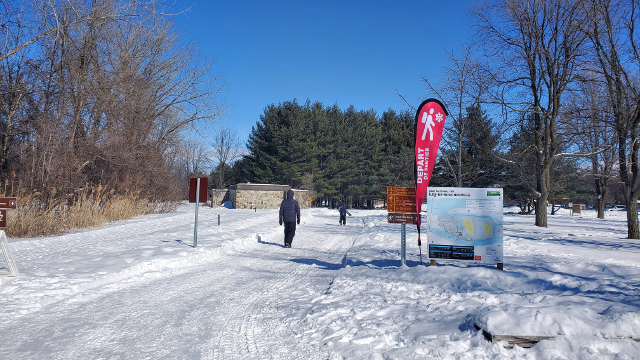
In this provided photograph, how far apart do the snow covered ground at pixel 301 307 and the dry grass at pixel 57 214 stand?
2175mm

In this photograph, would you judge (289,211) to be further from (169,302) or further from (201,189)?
(169,302)

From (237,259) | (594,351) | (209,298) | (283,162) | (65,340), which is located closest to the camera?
(594,351)

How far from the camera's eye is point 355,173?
5375cm

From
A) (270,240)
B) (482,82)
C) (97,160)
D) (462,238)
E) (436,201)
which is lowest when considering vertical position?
(270,240)

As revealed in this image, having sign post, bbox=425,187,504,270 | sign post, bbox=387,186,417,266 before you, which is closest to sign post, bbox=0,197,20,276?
sign post, bbox=387,186,417,266

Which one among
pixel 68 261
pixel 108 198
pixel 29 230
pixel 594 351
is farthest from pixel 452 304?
pixel 108 198

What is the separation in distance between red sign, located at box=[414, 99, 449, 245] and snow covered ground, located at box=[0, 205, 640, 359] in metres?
1.80

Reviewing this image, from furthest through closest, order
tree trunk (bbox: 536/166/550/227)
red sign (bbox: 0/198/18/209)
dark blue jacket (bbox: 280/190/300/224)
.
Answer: tree trunk (bbox: 536/166/550/227)
dark blue jacket (bbox: 280/190/300/224)
red sign (bbox: 0/198/18/209)

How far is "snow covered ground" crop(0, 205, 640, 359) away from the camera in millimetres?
4012

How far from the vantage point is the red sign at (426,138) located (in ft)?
25.5

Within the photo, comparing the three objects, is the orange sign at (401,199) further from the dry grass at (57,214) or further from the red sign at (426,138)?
the dry grass at (57,214)

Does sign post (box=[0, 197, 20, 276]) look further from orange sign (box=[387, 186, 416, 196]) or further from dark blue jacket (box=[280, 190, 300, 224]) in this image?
dark blue jacket (box=[280, 190, 300, 224])

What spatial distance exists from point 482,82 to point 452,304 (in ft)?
47.9

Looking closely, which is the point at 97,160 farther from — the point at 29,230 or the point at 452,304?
the point at 452,304
